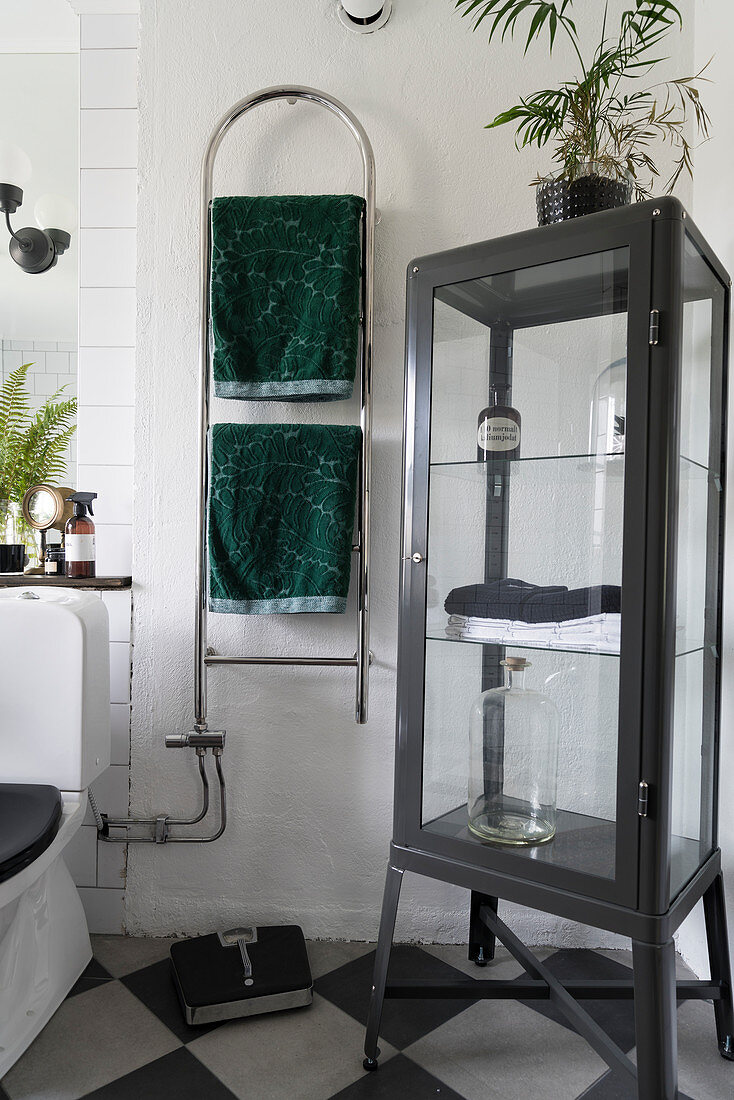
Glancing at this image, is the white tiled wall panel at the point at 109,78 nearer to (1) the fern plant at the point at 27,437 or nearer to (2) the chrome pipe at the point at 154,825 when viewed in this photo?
(1) the fern plant at the point at 27,437

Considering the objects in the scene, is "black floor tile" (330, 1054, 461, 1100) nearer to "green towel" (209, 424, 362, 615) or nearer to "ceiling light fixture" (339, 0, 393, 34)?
"green towel" (209, 424, 362, 615)

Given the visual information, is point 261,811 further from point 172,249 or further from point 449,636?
point 172,249

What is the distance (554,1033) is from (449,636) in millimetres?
718

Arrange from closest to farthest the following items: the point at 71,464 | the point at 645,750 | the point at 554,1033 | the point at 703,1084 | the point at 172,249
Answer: the point at 645,750, the point at 703,1084, the point at 554,1033, the point at 172,249, the point at 71,464

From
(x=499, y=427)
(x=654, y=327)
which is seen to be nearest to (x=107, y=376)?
(x=499, y=427)

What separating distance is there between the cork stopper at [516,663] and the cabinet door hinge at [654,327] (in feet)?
1.68

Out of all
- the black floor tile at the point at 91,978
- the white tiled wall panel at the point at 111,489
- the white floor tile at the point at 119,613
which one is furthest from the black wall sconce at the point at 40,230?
the black floor tile at the point at 91,978

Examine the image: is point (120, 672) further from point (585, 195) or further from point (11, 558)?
point (585, 195)

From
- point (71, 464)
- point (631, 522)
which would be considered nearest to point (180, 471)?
point (71, 464)

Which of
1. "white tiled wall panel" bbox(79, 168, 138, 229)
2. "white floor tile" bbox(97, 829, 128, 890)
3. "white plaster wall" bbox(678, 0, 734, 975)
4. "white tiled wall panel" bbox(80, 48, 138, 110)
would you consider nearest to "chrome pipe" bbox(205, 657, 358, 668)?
"white floor tile" bbox(97, 829, 128, 890)

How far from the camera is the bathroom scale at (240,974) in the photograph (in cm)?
134

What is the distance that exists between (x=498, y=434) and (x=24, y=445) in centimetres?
109

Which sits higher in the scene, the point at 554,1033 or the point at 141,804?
the point at 141,804

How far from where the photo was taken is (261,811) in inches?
63.7
